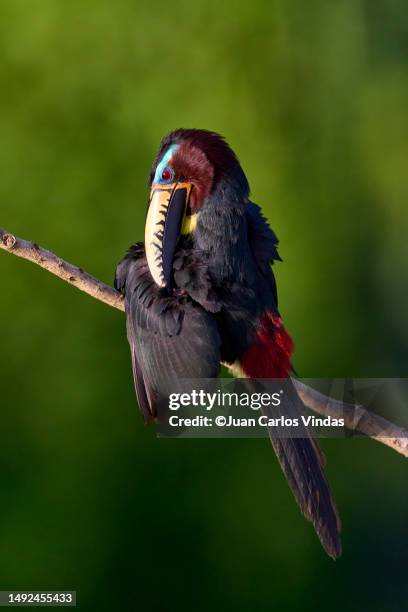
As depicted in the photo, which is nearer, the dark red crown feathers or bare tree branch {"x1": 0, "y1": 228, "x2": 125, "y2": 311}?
bare tree branch {"x1": 0, "y1": 228, "x2": 125, "y2": 311}

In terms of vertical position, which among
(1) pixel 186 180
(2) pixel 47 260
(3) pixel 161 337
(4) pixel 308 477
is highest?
(1) pixel 186 180

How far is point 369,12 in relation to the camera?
388cm

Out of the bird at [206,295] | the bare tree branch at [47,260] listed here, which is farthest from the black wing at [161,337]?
the bare tree branch at [47,260]

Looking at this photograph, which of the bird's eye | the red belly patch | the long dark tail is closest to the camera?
the long dark tail

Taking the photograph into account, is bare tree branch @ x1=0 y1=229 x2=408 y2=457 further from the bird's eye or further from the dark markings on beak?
the bird's eye

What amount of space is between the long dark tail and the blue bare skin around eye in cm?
59

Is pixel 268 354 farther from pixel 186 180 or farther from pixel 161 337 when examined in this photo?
pixel 186 180

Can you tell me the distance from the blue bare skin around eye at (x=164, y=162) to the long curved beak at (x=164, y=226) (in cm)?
2

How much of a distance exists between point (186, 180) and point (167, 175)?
45 mm

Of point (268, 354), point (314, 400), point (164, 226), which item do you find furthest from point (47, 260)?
point (314, 400)

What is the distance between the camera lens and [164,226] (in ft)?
7.30

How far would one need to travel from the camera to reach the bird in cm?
210

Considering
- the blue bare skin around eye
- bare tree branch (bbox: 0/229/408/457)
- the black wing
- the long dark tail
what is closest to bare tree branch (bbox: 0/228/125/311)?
bare tree branch (bbox: 0/229/408/457)

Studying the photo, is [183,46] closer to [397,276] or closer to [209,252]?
[397,276]
